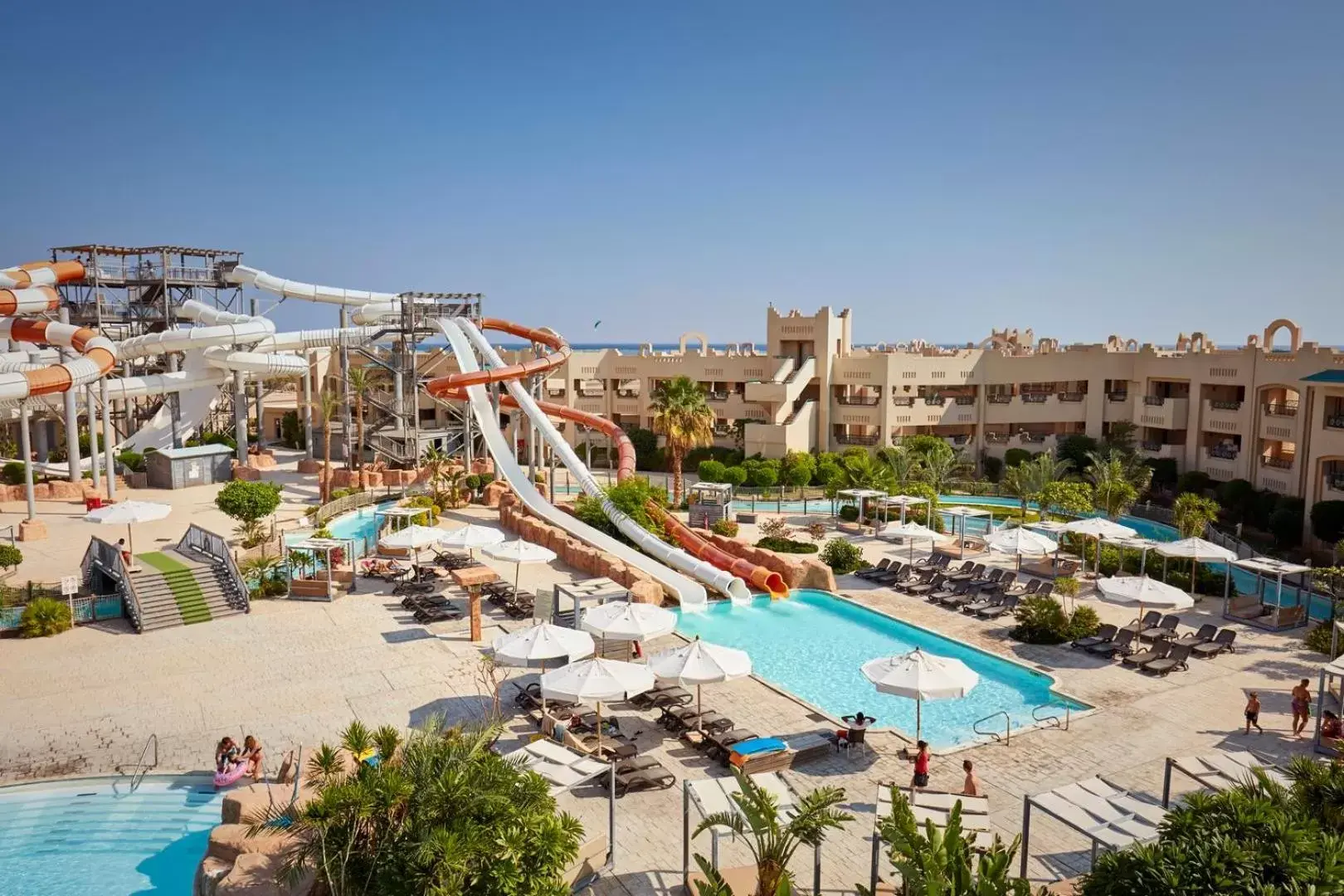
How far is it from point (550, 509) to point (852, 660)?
16.3m

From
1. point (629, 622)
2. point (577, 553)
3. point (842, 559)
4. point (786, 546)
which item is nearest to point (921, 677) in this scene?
point (629, 622)

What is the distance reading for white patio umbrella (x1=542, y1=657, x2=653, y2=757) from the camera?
14891 mm

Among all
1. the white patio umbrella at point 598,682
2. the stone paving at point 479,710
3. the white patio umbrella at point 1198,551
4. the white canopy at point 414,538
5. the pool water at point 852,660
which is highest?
the white patio umbrella at point 1198,551

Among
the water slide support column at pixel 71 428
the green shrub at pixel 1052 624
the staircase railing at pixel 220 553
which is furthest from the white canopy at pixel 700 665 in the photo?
the water slide support column at pixel 71 428

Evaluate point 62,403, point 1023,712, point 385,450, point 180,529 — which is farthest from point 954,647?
point 62,403

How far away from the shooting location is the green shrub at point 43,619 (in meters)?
21.8

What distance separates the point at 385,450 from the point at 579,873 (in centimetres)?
3957

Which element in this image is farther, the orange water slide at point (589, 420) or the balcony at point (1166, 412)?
the balcony at point (1166, 412)

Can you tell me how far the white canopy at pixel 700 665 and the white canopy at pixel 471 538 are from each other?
10618 mm

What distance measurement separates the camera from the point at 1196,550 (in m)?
24.3

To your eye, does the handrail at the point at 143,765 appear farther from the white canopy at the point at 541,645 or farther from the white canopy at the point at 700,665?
the white canopy at the point at 700,665

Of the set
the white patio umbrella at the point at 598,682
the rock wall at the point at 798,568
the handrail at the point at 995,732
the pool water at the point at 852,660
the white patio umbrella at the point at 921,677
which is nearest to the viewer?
the white patio umbrella at the point at 598,682

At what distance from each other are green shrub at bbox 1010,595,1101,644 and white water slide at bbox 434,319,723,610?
336 inches

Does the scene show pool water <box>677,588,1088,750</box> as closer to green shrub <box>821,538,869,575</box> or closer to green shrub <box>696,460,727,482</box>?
green shrub <box>821,538,869,575</box>
